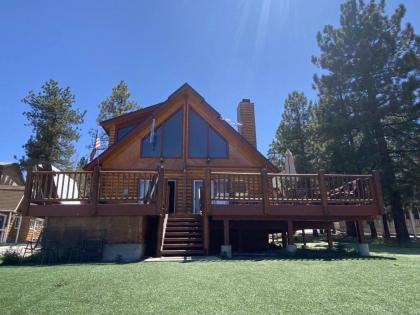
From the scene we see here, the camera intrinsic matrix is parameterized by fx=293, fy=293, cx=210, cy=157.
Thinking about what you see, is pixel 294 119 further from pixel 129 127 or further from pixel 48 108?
pixel 48 108

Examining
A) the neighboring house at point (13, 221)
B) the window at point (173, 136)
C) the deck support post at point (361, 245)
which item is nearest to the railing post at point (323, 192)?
the deck support post at point (361, 245)

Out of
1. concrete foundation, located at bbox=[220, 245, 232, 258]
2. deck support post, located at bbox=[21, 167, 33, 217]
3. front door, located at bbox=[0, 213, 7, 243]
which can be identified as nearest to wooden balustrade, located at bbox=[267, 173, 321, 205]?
concrete foundation, located at bbox=[220, 245, 232, 258]

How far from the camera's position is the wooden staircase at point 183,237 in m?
8.09

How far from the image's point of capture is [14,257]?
692cm

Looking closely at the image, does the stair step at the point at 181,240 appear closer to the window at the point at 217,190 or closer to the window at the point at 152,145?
the window at the point at 217,190

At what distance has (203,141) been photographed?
13281mm

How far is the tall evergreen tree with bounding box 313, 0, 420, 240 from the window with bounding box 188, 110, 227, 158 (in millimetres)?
8728

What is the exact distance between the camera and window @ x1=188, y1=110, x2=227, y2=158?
13109 millimetres

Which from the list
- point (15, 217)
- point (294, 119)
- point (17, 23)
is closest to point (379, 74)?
point (294, 119)

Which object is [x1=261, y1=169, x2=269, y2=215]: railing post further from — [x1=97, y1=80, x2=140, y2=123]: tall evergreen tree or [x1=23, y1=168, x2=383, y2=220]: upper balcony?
[x1=97, y1=80, x2=140, y2=123]: tall evergreen tree

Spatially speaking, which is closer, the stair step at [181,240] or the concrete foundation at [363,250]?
the concrete foundation at [363,250]

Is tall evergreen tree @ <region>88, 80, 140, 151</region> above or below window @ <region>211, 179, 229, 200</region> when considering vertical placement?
above

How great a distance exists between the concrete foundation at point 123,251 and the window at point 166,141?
19.0 ft

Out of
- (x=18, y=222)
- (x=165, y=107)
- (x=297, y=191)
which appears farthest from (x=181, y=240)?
(x=18, y=222)
